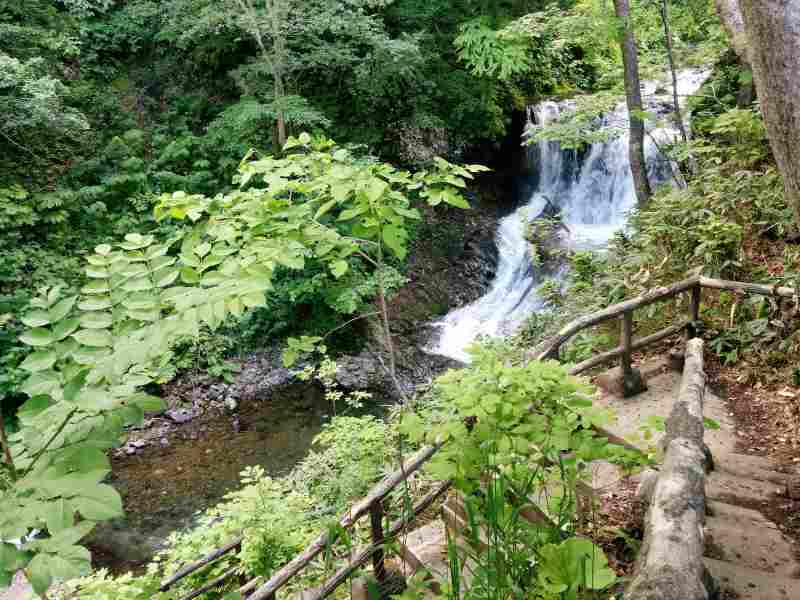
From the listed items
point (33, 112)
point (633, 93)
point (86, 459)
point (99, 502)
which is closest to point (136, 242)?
point (86, 459)

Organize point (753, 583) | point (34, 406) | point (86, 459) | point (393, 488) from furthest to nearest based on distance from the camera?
point (393, 488), point (753, 583), point (34, 406), point (86, 459)

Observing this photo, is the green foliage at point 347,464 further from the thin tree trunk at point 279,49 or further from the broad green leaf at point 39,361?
the thin tree trunk at point 279,49

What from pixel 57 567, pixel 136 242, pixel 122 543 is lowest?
pixel 122 543

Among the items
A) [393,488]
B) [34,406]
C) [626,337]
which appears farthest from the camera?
[626,337]

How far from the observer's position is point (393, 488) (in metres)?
3.48

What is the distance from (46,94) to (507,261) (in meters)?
10.8

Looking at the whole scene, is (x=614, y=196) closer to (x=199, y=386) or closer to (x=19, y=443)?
(x=199, y=386)

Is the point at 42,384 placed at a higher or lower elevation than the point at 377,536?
higher

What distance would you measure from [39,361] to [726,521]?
11.8 ft

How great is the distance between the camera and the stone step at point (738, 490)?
3.66 metres

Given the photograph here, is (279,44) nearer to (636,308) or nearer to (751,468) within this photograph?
(636,308)

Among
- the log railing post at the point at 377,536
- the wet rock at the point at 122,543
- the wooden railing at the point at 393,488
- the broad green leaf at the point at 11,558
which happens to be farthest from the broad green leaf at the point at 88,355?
the wet rock at the point at 122,543

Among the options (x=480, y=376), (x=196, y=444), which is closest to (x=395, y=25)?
(x=196, y=444)

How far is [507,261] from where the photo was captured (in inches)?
580
